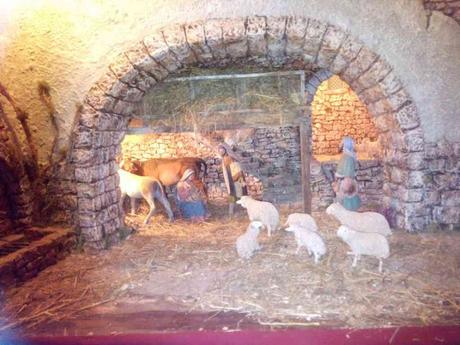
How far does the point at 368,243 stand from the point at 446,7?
10.8ft

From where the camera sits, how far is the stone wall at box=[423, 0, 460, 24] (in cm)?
491

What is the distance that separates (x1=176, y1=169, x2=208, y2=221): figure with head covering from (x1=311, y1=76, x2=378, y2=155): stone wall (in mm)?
6172

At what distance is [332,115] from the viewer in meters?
12.2

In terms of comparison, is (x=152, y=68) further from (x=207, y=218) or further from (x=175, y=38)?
(x=207, y=218)

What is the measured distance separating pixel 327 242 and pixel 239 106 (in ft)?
8.46

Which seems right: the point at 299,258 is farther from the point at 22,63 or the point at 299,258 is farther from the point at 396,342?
the point at 22,63

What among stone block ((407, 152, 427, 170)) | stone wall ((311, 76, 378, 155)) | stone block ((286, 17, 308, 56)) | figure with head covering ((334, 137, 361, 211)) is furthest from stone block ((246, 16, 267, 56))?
stone wall ((311, 76, 378, 155))

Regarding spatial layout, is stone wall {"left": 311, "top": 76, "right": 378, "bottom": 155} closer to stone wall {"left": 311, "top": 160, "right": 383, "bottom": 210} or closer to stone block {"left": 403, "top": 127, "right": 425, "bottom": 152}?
stone wall {"left": 311, "top": 160, "right": 383, "bottom": 210}

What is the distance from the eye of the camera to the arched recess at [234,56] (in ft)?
16.3

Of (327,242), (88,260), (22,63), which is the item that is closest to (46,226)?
(88,260)

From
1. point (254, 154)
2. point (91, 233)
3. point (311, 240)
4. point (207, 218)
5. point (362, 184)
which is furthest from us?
point (254, 154)

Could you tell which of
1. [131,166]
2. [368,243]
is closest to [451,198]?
[368,243]

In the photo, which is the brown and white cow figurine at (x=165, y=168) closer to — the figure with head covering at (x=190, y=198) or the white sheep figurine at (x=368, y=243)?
the figure with head covering at (x=190, y=198)

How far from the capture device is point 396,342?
299cm
